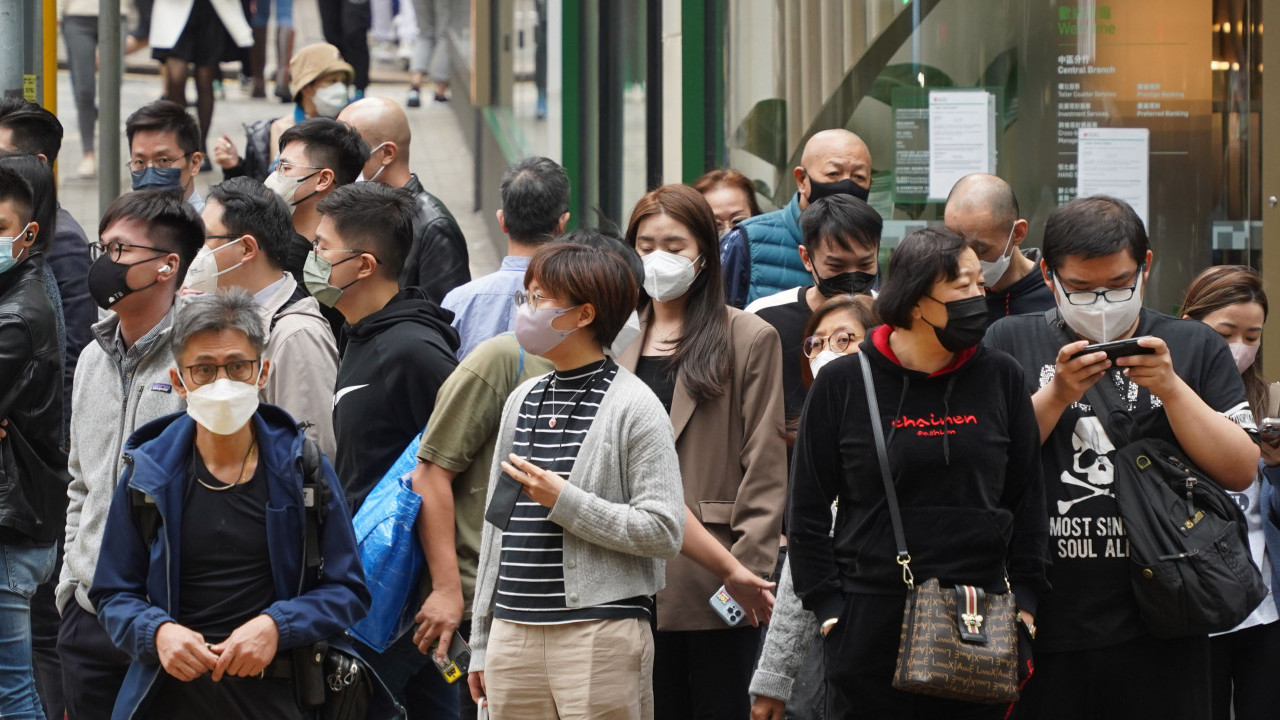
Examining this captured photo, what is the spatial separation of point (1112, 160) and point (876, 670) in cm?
470

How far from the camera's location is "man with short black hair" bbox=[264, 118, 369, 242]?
6727mm

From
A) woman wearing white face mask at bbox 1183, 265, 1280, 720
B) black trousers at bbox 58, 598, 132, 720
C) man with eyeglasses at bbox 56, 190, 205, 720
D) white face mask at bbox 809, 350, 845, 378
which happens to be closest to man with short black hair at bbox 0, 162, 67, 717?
man with eyeglasses at bbox 56, 190, 205, 720

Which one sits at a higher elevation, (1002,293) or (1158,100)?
(1158,100)

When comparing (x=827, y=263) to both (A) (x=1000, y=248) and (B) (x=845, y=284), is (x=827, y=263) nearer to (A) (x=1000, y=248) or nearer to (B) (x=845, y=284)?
(B) (x=845, y=284)

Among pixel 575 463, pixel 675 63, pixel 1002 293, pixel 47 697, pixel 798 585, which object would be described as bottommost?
pixel 47 697

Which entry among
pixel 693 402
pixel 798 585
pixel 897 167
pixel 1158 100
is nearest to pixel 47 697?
pixel 693 402

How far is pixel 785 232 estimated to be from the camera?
6.55 metres

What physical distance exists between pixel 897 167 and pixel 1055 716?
4.37 m

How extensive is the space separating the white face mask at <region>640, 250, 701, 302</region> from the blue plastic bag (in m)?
0.99

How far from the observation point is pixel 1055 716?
427 centimetres

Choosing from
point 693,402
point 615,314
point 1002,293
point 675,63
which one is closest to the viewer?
point 615,314

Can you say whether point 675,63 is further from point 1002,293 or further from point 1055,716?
point 1055,716

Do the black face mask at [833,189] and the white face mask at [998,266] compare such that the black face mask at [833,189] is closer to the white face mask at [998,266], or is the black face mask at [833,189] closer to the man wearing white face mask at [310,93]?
the white face mask at [998,266]

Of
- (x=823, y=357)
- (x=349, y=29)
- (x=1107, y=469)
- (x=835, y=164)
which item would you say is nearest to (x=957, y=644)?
(x=1107, y=469)
